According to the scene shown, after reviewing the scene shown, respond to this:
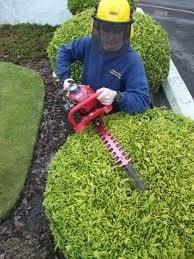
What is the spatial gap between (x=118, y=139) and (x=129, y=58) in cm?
68

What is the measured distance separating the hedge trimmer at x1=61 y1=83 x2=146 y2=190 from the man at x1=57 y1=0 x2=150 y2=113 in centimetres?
10

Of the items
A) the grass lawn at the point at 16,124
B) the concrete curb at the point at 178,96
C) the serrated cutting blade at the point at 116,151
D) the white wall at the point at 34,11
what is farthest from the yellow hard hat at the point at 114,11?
the white wall at the point at 34,11

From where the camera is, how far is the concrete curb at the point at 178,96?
5695 millimetres

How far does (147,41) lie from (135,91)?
2.24 meters

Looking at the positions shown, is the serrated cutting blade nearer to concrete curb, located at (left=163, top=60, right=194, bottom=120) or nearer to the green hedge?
concrete curb, located at (left=163, top=60, right=194, bottom=120)

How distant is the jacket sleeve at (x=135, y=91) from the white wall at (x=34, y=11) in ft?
16.8

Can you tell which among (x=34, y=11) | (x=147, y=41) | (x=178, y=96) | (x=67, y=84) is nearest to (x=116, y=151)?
(x=67, y=84)

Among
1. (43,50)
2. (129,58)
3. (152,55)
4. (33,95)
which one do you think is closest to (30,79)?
(33,95)

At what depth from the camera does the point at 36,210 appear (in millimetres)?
4887

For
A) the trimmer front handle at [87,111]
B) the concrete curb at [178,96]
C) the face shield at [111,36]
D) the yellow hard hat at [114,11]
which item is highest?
the yellow hard hat at [114,11]

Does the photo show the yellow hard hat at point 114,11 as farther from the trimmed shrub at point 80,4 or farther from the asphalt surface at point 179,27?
the trimmed shrub at point 80,4

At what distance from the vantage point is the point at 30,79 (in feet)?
23.3

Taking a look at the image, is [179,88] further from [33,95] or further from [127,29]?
[127,29]

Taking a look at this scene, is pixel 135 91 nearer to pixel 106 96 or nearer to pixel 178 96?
pixel 106 96
